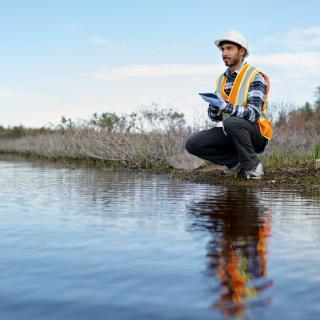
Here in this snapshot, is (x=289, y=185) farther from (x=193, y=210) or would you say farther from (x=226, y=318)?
(x=226, y=318)

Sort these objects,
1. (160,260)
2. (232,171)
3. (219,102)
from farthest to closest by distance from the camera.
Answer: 1. (232,171)
2. (219,102)
3. (160,260)

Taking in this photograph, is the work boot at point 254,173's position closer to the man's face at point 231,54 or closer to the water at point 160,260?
the man's face at point 231,54

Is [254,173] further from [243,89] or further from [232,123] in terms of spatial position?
[243,89]

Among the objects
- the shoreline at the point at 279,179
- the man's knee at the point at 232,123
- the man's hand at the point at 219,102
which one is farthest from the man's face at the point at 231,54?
the shoreline at the point at 279,179

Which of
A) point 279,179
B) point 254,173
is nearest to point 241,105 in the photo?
point 254,173

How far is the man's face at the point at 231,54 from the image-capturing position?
7.39 meters

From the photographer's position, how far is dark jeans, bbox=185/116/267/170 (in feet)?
24.4

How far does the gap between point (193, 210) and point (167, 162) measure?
779 cm

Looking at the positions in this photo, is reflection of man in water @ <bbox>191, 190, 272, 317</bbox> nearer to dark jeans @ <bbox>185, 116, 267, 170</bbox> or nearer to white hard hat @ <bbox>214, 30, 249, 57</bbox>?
dark jeans @ <bbox>185, 116, 267, 170</bbox>

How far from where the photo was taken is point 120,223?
4199 mm

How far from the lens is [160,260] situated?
9.75 feet

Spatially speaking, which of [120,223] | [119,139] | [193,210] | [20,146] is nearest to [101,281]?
[120,223]

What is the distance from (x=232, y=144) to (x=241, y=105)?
0.68m

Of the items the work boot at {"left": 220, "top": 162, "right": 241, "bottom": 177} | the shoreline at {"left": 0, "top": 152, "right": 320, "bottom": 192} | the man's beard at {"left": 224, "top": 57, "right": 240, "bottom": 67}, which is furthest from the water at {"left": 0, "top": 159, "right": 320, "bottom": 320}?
the work boot at {"left": 220, "top": 162, "right": 241, "bottom": 177}
